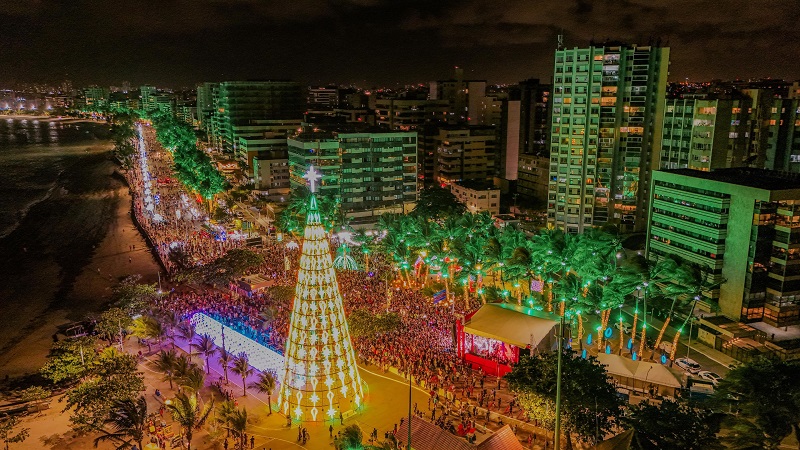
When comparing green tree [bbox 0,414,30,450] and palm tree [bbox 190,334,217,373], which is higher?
palm tree [bbox 190,334,217,373]

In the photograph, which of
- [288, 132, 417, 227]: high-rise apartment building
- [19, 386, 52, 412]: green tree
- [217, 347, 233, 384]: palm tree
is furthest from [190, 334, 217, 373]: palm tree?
[288, 132, 417, 227]: high-rise apartment building

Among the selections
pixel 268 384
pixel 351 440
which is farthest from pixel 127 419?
pixel 351 440

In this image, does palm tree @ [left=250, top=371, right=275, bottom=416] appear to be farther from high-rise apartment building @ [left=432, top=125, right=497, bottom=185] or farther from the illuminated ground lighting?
high-rise apartment building @ [left=432, top=125, right=497, bottom=185]

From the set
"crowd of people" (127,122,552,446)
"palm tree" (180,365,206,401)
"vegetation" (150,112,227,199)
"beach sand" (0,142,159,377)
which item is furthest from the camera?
"vegetation" (150,112,227,199)

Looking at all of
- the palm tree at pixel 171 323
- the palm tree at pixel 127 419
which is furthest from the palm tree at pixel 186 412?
the palm tree at pixel 171 323

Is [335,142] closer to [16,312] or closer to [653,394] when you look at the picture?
→ [16,312]

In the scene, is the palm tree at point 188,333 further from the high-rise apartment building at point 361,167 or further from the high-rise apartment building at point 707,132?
the high-rise apartment building at point 707,132
